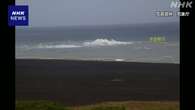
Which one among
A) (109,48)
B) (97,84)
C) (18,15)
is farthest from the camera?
(109,48)

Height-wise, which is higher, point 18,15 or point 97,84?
point 18,15

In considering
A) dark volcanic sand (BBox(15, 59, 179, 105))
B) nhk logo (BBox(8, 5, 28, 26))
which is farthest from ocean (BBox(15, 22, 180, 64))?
nhk logo (BBox(8, 5, 28, 26))

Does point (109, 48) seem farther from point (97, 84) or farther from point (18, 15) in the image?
point (18, 15)

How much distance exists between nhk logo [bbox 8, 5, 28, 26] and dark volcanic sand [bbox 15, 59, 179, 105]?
8847 millimetres

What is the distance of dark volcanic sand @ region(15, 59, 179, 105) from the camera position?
12.6 meters

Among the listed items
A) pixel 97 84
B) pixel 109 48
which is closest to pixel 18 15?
pixel 97 84

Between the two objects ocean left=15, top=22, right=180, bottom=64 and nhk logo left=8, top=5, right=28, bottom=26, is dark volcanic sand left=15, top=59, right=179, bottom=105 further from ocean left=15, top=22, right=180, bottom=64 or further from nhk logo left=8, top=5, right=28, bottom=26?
nhk logo left=8, top=5, right=28, bottom=26

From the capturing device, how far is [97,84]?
598 inches

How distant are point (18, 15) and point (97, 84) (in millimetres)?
12605

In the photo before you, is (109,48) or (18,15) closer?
(18,15)

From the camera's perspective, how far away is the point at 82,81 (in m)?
15.8
